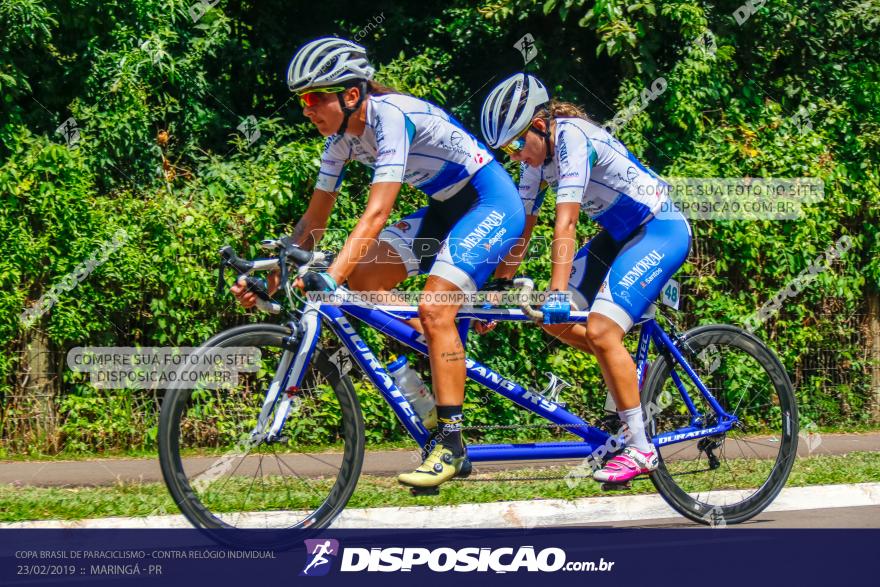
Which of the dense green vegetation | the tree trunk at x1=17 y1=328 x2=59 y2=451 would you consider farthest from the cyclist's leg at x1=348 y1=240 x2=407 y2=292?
the tree trunk at x1=17 y1=328 x2=59 y2=451

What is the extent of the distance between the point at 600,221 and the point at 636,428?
1.11 meters

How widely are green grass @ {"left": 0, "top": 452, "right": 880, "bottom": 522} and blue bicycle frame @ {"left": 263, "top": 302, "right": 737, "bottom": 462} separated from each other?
323 millimetres

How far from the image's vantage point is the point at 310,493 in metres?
5.02

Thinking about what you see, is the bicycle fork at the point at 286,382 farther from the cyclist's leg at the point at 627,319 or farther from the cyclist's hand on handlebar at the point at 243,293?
the cyclist's leg at the point at 627,319

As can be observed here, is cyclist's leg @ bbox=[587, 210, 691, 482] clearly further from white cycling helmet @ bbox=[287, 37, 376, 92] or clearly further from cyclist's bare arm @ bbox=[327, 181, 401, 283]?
white cycling helmet @ bbox=[287, 37, 376, 92]

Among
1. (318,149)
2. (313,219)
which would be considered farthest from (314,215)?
(318,149)

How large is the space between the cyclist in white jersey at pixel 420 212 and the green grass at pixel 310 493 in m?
0.74

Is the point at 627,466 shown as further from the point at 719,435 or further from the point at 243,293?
the point at 243,293

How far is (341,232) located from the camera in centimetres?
799

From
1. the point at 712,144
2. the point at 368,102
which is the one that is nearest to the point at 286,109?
the point at 712,144

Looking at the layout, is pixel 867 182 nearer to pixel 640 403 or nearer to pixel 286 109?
pixel 640 403

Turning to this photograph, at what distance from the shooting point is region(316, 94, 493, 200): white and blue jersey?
15.9 feet

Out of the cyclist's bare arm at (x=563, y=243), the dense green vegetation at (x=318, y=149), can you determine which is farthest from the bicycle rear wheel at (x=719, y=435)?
the dense green vegetation at (x=318, y=149)

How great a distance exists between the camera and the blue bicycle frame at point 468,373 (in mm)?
4797
